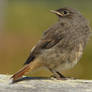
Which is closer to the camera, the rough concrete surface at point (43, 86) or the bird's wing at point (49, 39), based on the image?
the rough concrete surface at point (43, 86)

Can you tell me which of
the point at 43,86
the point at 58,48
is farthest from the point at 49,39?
the point at 43,86

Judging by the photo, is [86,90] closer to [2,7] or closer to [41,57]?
[41,57]

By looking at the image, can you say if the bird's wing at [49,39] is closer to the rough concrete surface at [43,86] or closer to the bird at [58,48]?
the bird at [58,48]

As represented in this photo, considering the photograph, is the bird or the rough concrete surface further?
the bird

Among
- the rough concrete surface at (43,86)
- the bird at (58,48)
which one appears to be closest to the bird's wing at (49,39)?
the bird at (58,48)

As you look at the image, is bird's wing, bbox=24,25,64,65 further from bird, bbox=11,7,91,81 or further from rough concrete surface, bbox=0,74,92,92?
rough concrete surface, bbox=0,74,92,92

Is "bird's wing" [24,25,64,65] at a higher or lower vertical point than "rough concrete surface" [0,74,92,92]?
higher

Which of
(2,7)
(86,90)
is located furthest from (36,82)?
(2,7)

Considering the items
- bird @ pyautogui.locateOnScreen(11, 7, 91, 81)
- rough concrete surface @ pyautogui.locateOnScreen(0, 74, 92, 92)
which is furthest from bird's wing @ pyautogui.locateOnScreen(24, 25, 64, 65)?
rough concrete surface @ pyautogui.locateOnScreen(0, 74, 92, 92)

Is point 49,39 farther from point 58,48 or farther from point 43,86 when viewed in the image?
point 43,86
